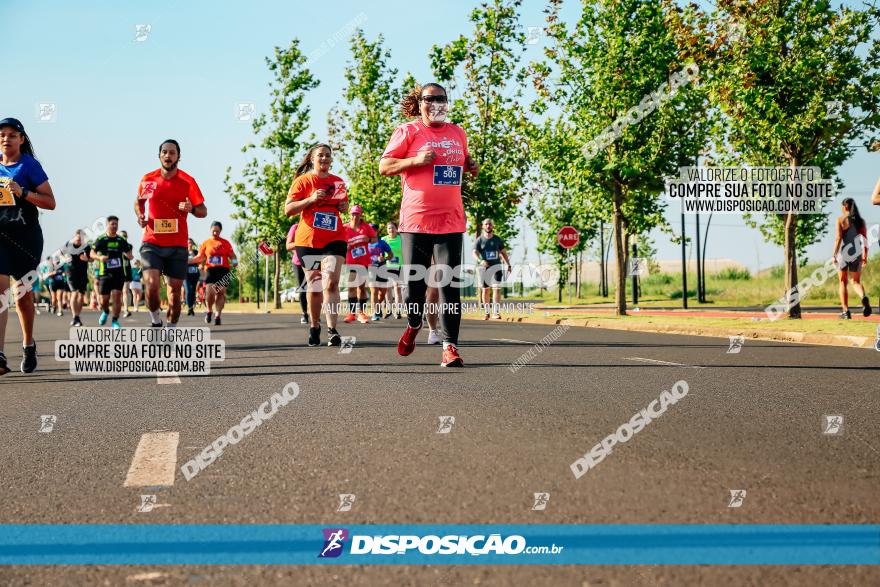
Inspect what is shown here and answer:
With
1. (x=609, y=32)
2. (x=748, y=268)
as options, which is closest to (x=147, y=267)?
(x=609, y=32)

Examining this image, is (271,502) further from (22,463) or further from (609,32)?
(609,32)

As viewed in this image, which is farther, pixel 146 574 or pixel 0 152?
pixel 0 152

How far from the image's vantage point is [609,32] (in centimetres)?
2191

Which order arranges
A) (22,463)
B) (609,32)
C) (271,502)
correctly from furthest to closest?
(609,32), (22,463), (271,502)

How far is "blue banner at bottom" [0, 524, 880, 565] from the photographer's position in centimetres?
269

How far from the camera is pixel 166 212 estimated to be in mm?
11078

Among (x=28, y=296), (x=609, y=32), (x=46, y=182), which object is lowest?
(x=28, y=296)

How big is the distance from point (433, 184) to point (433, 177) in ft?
0.22

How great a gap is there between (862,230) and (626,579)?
1542 cm

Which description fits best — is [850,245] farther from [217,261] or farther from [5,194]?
[5,194]

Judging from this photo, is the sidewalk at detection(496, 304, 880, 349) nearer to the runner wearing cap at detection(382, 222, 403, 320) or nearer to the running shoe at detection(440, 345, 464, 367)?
the runner wearing cap at detection(382, 222, 403, 320)

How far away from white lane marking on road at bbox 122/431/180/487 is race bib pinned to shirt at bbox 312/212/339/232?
649 cm

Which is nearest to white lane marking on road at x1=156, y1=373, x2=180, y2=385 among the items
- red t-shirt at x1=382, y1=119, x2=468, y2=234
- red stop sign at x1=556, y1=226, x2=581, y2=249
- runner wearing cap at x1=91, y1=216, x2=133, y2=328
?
red t-shirt at x1=382, y1=119, x2=468, y2=234

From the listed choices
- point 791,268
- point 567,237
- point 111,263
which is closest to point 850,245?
point 791,268
